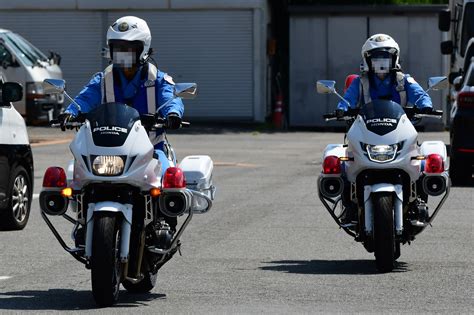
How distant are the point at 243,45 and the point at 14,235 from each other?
2509 centimetres

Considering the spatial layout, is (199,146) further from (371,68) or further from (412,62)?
(371,68)

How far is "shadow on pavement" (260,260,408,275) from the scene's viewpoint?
11461 mm

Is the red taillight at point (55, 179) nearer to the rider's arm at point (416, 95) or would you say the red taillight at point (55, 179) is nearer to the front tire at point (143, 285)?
the front tire at point (143, 285)

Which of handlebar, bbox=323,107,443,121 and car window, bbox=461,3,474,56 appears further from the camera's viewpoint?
car window, bbox=461,3,474,56

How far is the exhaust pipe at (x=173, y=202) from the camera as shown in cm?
973

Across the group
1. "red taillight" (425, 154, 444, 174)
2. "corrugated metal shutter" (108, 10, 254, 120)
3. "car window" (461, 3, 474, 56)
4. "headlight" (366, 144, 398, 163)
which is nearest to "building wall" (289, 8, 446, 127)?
"corrugated metal shutter" (108, 10, 254, 120)

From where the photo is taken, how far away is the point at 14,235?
Result: 14.4 meters

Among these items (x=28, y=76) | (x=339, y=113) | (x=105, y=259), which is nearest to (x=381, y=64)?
(x=339, y=113)

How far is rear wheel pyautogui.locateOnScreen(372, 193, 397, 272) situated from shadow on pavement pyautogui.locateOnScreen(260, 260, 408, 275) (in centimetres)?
28

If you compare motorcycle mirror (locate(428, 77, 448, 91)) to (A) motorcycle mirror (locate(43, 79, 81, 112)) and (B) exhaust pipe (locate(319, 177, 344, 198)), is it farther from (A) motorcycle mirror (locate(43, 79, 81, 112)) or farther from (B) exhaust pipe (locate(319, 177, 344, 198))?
(A) motorcycle mirror (locate(43, 79, 81, 112))

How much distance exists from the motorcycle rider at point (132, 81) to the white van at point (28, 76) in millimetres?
19317

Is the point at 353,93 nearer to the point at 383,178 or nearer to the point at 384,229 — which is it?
the point at 383,178

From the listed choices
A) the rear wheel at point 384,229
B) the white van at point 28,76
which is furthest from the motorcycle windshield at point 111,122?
the white van at point 28,76

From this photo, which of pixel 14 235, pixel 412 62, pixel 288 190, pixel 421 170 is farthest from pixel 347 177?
pixel 412 62
